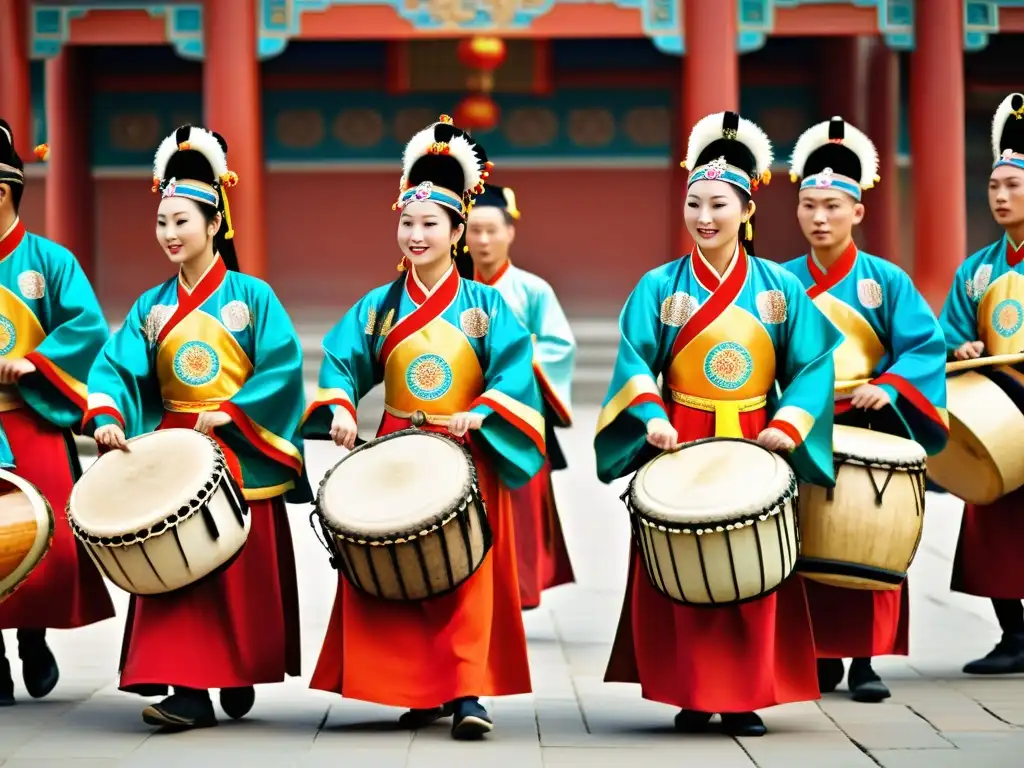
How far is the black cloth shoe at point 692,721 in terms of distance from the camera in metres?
4.48

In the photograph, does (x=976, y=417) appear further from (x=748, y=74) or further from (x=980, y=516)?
(x=748, y=74)

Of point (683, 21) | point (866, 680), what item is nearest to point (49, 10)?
point (683, 21)

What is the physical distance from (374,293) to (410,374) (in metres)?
0.29

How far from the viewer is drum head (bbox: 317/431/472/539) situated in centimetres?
416

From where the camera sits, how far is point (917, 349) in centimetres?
500

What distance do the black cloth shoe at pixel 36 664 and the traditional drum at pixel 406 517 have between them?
124cm

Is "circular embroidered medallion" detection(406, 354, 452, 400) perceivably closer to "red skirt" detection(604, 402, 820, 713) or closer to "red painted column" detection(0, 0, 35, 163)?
"red skirt" detection(604, 402, 820, 713)

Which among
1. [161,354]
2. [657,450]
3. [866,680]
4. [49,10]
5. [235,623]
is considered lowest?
[866,680]

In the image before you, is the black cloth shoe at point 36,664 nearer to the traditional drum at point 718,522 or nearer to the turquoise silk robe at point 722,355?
the turquoise silk robe at point 722,355

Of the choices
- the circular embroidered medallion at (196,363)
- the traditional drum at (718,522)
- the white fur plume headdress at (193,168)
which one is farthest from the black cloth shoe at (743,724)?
the white fur plume headdress at (193,168)

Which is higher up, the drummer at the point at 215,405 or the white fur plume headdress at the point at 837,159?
the white fur plume headdress at the point at 837,159

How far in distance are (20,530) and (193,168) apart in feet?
3.84

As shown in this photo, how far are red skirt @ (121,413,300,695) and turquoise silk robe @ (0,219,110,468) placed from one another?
44 centimetres

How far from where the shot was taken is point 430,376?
4613 mm
